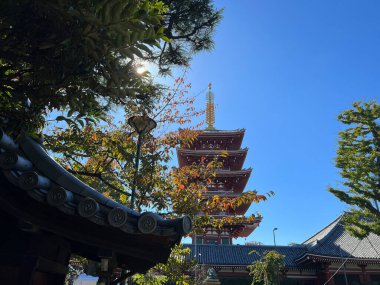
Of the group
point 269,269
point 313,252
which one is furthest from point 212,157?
point 269,269

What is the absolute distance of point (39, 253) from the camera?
10.5ft

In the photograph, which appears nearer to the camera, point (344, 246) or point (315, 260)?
point (315, 260)

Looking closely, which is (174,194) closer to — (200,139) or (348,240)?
(348,240)

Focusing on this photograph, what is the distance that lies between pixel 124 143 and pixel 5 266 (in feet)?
12.8

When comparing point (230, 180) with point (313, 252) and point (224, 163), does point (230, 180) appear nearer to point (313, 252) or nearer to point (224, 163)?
point (224, 163)

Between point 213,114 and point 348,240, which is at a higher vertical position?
point 213,114

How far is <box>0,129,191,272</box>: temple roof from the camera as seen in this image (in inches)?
107

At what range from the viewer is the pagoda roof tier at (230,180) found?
28234mm

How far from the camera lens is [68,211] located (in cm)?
281

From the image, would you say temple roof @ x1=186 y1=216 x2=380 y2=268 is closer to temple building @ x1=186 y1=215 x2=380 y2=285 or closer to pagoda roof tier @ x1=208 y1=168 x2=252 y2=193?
temple building @ x1=186 y1=215 x2=380 y2=285

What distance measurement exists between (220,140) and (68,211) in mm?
28547

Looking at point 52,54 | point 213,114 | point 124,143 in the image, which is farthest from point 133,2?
point 213,114

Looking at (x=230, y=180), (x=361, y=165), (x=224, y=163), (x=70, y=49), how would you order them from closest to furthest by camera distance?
(x=70, y=49), (x=361, y=165), (x=230, y=180), (x=224, y=163)

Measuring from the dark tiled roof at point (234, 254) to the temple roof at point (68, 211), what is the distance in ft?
59.8
